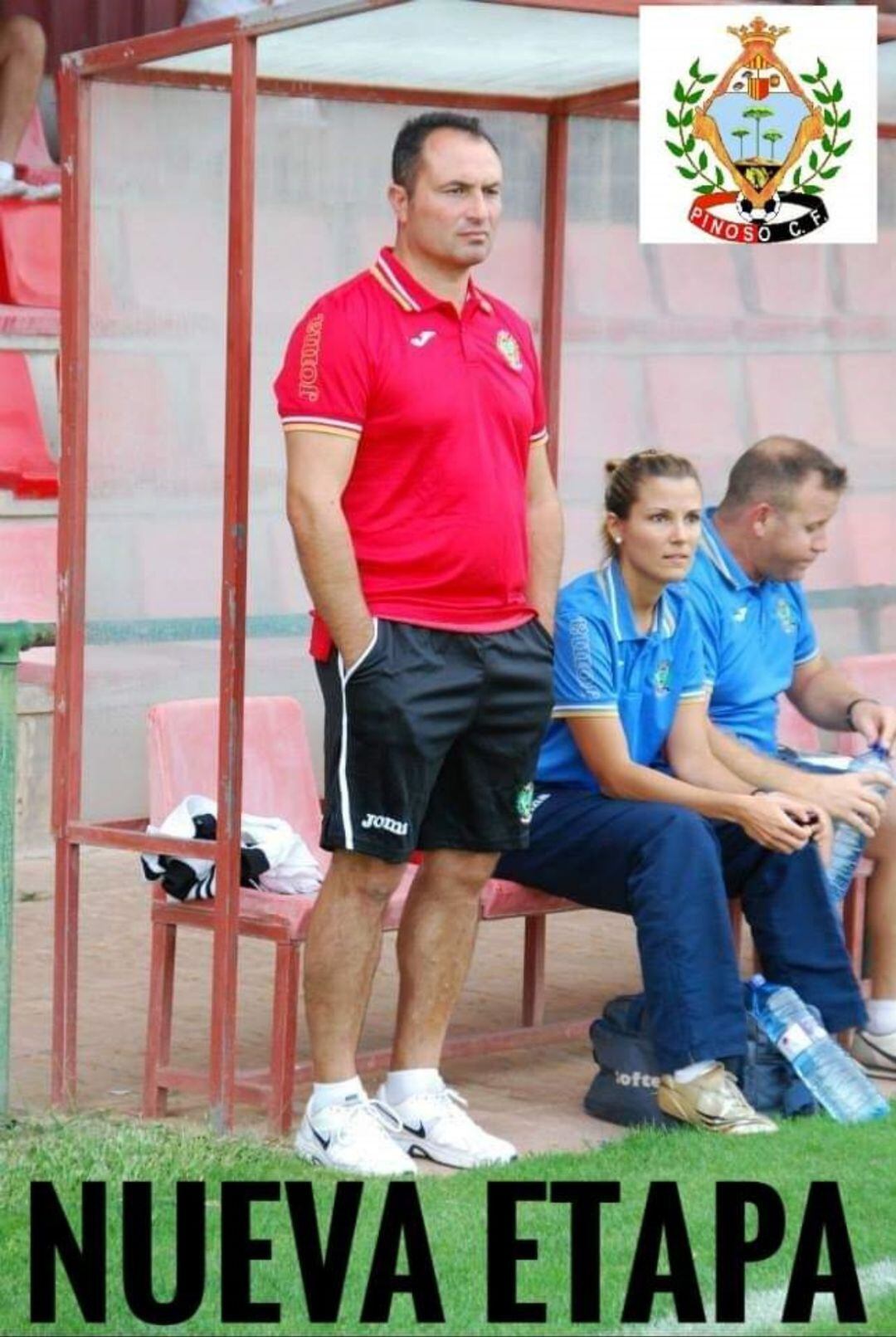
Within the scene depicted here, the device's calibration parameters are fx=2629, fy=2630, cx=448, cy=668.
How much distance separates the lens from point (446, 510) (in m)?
5.09

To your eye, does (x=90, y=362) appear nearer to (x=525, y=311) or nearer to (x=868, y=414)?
(x=525, y=311)

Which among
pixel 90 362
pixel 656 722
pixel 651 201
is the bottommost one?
pixel 656 722

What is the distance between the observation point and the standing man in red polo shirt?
4992mm

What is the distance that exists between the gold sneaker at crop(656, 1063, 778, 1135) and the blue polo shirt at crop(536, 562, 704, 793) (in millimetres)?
740

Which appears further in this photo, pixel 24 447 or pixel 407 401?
pixel 24 447

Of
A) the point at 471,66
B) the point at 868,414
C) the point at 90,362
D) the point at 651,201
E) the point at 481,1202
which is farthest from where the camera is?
the point at 868,414

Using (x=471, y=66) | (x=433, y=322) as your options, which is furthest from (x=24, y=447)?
(x=433, y=322)

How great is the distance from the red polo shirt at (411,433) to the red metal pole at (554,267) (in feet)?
5.74

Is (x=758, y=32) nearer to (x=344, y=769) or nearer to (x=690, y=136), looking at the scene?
(x=690, y=136)

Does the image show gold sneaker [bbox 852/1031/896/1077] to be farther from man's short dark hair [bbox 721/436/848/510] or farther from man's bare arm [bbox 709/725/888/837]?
man's short dark hair [bbox 721/436/848/510]

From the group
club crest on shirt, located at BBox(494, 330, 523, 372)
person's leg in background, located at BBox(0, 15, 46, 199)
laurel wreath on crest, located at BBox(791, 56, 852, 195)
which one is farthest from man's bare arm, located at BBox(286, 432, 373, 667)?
person's leg in background, located at BBox(0, 15, 46, 199)

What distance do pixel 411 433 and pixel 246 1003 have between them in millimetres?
2150

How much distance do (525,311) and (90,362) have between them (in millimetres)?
1572

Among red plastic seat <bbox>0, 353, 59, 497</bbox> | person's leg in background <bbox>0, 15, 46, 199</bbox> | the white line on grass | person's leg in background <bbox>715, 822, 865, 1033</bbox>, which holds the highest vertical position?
person's leg in background <bbox>0, 15, 46, 199</bbox>
